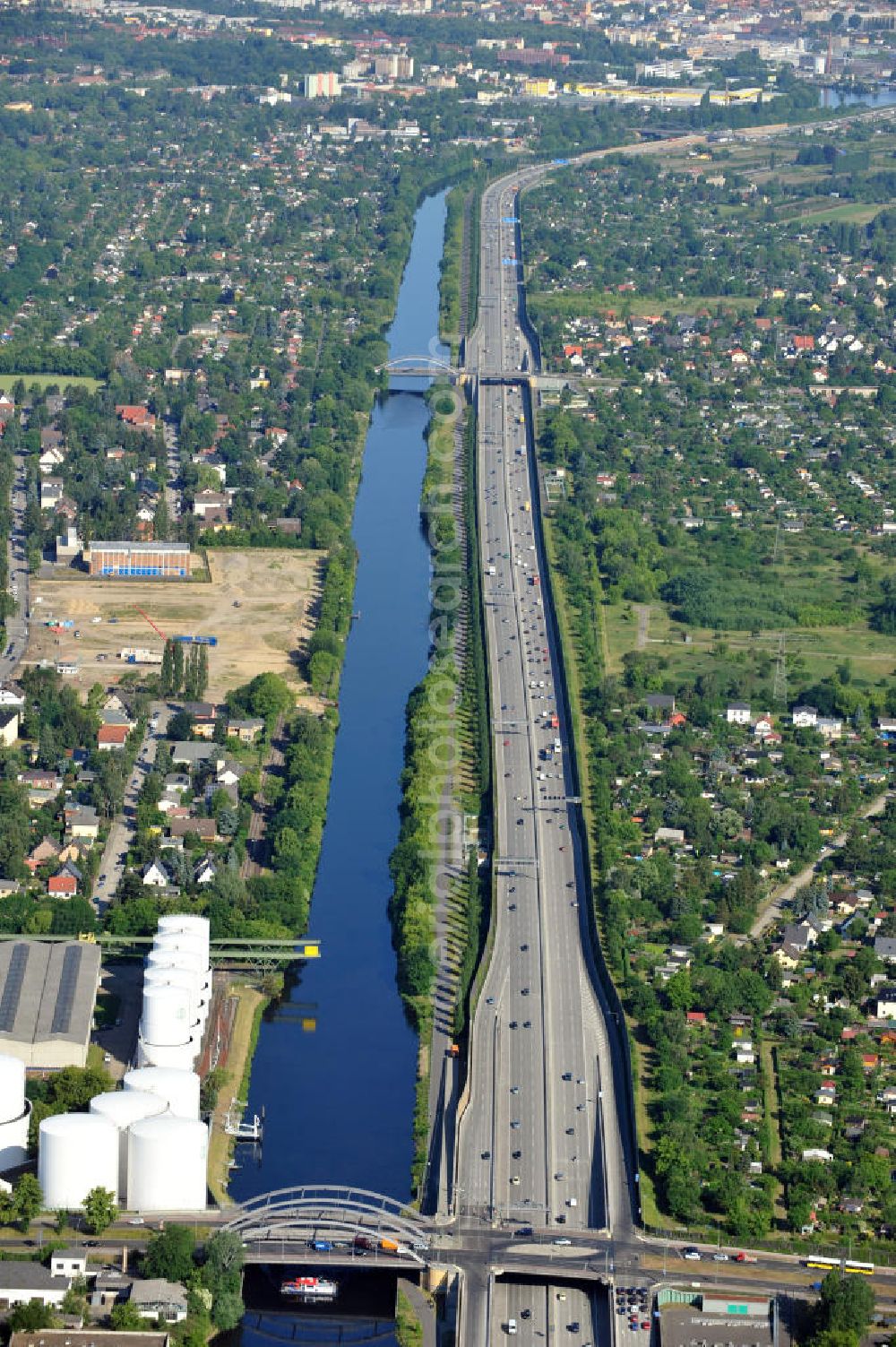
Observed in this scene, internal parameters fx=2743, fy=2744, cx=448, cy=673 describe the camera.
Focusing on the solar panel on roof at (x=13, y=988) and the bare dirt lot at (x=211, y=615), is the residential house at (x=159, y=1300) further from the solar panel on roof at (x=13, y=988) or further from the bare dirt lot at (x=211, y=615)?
the bare dirt lot at (x=211, y=615)

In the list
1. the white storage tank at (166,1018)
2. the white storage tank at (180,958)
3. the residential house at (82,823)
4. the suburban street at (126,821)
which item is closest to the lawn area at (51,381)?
the suburban street at (126,821)

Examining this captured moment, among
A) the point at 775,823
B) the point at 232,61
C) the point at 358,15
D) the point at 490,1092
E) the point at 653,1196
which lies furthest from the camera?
the point at 358,15

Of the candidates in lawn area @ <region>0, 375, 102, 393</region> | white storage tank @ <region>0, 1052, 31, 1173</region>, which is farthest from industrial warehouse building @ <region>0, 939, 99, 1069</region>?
lawn area @ <region>0, 375, 102, 393</region>

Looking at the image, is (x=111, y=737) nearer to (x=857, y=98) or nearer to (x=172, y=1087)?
(x=172, y=1087)

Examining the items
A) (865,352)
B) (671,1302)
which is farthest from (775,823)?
(865,352)

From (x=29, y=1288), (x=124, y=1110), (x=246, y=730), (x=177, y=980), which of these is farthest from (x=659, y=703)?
(x=29, y=1288)

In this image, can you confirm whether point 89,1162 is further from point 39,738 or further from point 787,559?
point 787,559
